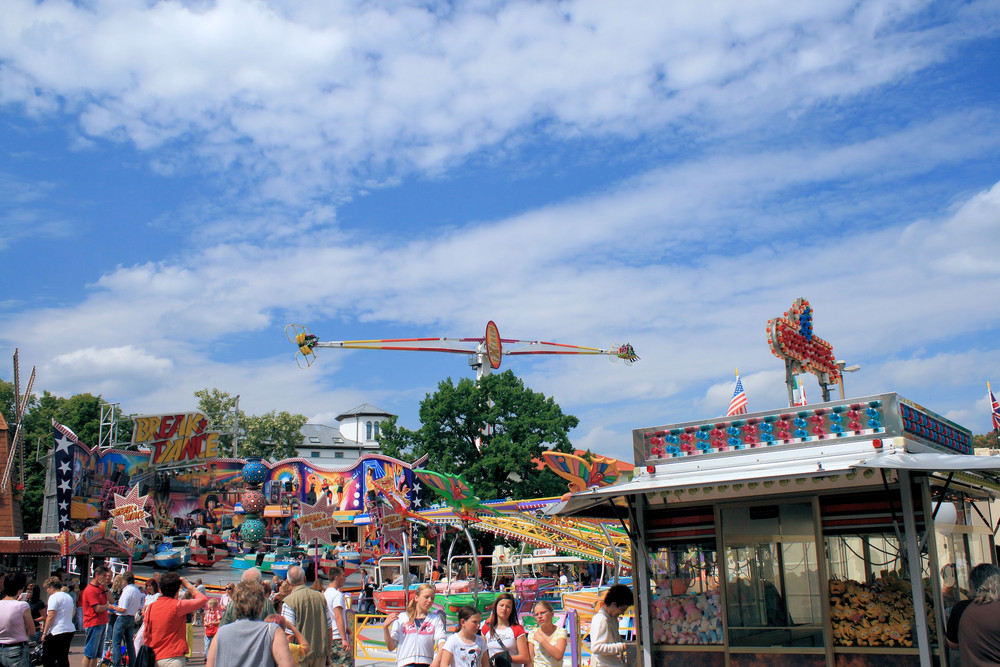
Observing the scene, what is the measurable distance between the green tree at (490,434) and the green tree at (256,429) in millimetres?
15352

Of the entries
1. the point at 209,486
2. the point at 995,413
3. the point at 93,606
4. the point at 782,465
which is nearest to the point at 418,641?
the point at 782,465

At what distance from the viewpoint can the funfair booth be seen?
24.5 ft

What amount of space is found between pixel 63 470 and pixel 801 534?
27373 millimetres

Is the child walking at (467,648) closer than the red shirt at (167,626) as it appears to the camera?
Yes

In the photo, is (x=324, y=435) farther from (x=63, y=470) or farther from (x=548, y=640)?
(x=548, y=640)

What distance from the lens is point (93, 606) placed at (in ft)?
33.1

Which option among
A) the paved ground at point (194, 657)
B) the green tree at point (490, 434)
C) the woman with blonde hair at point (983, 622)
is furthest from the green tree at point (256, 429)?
the woman with blonde hair at point (983, 622)

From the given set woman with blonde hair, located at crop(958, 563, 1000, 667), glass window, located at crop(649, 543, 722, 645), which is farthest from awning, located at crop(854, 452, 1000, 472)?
glass window, located at crop(649, 543, 722, 645)

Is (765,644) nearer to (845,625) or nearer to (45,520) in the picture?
(845,625)

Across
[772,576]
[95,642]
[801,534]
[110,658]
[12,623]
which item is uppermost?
[801,534]

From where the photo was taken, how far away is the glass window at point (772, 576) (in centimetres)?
793

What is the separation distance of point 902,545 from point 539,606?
356cm

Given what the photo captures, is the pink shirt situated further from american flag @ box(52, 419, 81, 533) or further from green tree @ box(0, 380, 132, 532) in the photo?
green tree @ box(0, 380, 132, 532)

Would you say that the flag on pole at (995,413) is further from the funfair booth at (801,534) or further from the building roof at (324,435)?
the building roof at (324,435)
